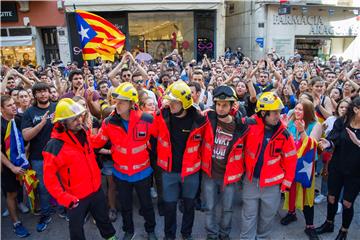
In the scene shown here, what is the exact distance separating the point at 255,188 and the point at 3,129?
3564 millimetres

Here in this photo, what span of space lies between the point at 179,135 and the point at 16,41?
17.5m

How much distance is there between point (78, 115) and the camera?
3281 millimetres

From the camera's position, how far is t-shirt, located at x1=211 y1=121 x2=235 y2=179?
3.63 metres

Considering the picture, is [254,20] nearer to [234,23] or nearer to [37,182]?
[234,23]

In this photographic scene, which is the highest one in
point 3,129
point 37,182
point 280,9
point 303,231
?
point 280,9

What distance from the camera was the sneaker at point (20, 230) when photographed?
14.2 feet

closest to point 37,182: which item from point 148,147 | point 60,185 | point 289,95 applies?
point 60,185

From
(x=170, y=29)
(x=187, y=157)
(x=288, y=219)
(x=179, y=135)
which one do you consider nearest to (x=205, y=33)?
(x=170, y=29)

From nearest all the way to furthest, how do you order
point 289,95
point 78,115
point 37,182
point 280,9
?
point 78,115 < point 37,182 < point 289,95 < point 280,9

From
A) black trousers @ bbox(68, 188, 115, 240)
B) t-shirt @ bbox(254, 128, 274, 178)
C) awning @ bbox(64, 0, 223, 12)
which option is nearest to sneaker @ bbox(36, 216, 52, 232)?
black trousers @ bbox(68, 188, 115, 240)

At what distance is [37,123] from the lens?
14.0ft

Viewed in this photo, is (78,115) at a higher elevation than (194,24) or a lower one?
lower

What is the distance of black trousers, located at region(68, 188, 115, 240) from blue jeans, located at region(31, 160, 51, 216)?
126 cm

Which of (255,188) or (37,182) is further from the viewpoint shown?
(37,182)
